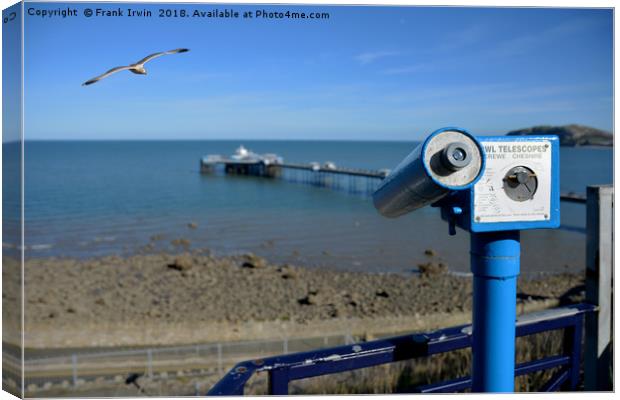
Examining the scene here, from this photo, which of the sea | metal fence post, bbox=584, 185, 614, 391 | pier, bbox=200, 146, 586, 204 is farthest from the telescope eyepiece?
pier, bbox=200, 146, 586, 204

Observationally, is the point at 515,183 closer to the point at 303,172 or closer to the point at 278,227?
the point at 278,227

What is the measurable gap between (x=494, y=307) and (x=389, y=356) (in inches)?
12.7

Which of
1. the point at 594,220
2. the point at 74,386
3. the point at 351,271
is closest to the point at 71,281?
the point at 351,271

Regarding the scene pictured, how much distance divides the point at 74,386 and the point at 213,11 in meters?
4.59

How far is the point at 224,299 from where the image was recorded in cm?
1074

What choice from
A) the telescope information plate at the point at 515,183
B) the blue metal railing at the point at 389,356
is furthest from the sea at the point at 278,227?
the telescope information plate at the point at 515,183

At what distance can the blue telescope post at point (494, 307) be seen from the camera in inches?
68.9

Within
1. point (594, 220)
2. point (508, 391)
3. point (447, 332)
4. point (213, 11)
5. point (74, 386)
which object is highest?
point (213, 11)

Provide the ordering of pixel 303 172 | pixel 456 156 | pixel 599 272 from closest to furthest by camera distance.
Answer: pixel 456 156, pixel 599 272, pixel 303 172

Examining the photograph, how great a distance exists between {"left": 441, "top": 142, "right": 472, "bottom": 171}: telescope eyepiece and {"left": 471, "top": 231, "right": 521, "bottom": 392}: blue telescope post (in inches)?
10.7

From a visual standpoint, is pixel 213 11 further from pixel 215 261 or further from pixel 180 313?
pixel 215 261

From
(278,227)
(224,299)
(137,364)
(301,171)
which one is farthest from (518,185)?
(301,171)

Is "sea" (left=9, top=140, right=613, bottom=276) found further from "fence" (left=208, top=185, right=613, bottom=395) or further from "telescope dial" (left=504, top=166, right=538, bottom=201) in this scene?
"telescope dial" (left=504, top=166, right=538, bottom=201)

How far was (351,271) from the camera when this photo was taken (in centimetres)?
1377
